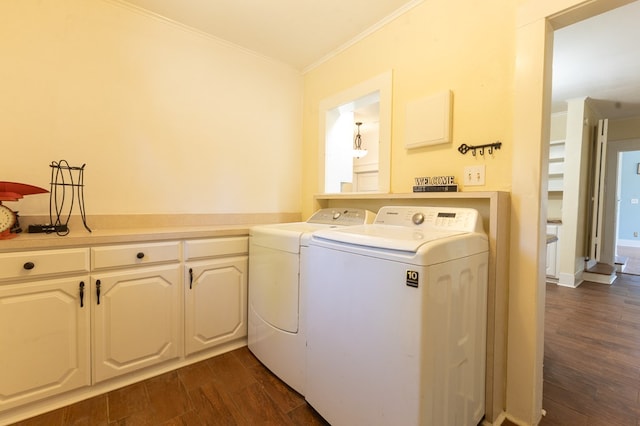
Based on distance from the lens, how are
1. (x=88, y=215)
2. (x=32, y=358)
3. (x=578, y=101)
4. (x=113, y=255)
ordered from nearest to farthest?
1. (x=32, y=358)
2. (x=113, y=255)
3. (x=88, y=215)
4. (x=578, y=101)

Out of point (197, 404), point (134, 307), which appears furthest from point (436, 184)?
point (134, 307)

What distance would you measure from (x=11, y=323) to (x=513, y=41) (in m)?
2.69

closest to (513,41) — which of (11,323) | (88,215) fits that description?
(88,215)

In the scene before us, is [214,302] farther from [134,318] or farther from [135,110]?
[135,110]

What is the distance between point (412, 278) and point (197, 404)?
1.32 meters

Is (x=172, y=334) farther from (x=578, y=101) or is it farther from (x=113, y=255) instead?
(x=578, y=101)

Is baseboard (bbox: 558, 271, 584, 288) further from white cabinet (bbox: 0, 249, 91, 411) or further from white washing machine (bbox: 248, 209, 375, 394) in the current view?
white cabinet (bbox: 0, 249, 91, 411)

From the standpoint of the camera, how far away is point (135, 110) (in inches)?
75.5

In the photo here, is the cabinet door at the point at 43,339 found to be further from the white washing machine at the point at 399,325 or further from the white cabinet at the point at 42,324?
the white washing machine at the point at 399,325

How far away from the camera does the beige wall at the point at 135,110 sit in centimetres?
161

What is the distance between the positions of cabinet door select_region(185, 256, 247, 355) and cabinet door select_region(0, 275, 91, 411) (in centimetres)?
51

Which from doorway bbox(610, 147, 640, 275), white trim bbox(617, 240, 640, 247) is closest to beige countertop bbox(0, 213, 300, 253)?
doorway bbox(610, 147, 640, 275)

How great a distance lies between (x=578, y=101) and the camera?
3.45 metres

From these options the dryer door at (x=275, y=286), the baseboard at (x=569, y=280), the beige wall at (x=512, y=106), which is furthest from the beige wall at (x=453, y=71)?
the baseboard at (x=569, y=280)
